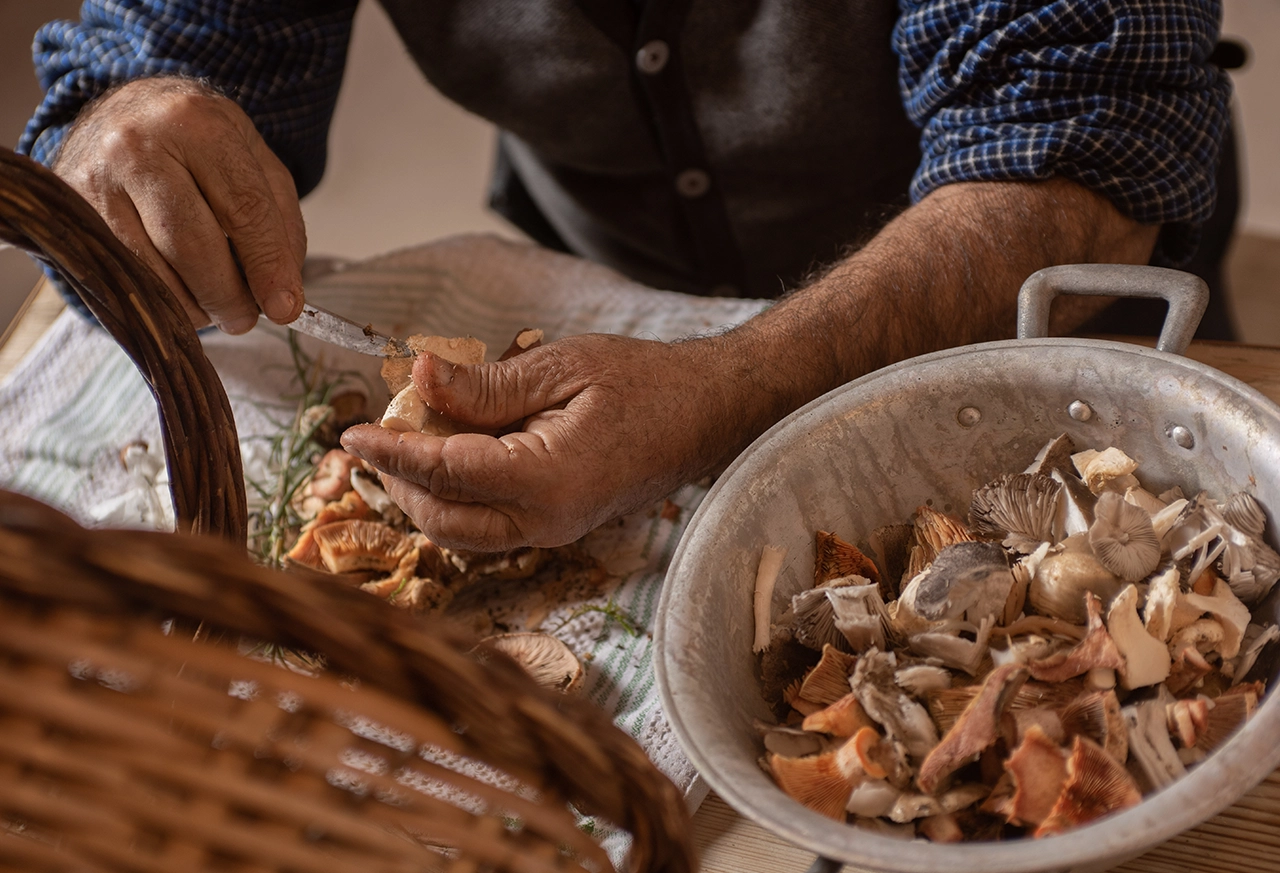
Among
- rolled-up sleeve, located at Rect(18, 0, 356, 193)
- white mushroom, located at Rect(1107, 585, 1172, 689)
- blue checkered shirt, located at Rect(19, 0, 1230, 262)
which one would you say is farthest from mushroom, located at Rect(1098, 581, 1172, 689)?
rolled-up sleeve, located at Rect(18, 0, 356, 193)

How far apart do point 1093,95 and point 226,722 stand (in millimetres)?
751

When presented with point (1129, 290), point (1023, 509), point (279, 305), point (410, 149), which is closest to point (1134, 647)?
point (1023, 509)

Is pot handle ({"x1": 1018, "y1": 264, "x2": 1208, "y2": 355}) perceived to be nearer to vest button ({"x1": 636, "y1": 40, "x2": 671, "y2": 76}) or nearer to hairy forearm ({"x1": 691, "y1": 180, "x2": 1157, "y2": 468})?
hairy forearm ({"x1": 691, "y1": 180, "x2": 1157, "y2": 468})

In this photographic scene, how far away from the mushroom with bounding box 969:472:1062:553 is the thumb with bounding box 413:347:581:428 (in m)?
0.26

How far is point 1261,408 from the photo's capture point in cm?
47

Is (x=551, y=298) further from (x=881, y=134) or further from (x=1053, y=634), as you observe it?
(x=1053, y=634)

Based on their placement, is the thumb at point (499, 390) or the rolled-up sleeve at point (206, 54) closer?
the thumb at point (499, 390)

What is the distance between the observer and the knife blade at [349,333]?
0.66 metres

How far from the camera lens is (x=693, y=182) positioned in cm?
104

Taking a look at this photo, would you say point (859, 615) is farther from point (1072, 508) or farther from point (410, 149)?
point (410, 149)

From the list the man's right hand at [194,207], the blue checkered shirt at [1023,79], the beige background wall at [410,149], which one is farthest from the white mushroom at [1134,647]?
the beige background wall at [410,149]

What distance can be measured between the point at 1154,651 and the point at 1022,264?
38 centimetres

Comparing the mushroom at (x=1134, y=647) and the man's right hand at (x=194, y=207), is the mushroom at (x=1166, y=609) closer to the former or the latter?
the mushroom at (x=1134, y=647)

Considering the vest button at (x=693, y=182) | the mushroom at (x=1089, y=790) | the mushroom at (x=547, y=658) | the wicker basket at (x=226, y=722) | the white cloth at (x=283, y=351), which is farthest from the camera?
the vest button at (x=693, y=182)
